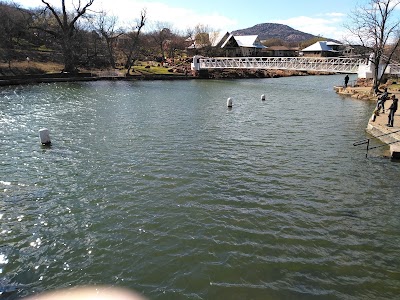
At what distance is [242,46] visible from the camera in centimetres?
10306

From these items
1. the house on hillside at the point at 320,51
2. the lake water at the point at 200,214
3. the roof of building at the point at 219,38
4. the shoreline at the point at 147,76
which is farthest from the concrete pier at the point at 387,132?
the house on hillside at the point at 320,51

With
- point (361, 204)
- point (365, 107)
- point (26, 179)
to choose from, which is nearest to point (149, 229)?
point (26, 179)

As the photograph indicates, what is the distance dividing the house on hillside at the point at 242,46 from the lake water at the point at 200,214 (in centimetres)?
8373

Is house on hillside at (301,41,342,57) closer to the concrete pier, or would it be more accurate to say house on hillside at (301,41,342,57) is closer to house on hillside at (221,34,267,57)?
house on hillside at (221,34,267,57)

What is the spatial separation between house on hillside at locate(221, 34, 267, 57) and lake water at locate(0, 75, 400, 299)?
83731 millimetres

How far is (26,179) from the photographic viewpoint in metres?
12.3

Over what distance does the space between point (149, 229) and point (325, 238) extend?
5.05 meters

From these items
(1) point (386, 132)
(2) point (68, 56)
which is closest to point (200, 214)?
(1) point (386, 132)

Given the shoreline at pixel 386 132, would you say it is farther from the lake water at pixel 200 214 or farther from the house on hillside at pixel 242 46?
the house on hillside at pixel 242 46

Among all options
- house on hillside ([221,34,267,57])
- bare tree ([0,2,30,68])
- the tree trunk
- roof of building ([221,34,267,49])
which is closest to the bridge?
the tree trunk

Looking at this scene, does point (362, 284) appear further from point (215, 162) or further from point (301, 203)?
point (215, 162)

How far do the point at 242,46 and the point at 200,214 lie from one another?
10133cm

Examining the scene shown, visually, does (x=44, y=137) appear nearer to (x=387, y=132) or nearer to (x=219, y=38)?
(x=387, y=132)

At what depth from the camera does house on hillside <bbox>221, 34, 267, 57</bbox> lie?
9750cm
